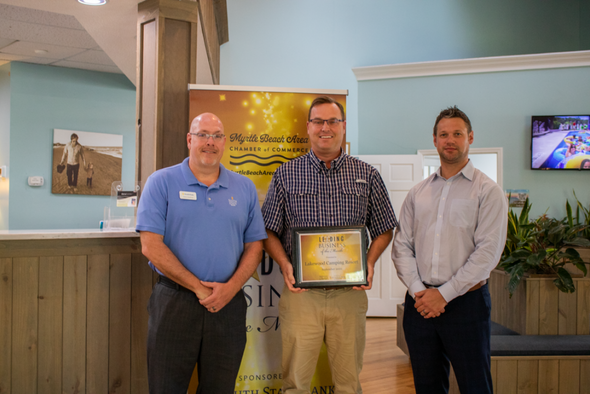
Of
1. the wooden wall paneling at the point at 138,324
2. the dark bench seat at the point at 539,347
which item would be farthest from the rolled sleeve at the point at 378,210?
the wooden wall paneling at the point at 138,324

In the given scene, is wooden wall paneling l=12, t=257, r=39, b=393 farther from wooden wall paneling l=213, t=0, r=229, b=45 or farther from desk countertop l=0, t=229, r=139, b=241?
wooden wall paneling l=213, t=0, r=229, b=45

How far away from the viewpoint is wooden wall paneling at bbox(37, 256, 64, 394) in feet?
7.50

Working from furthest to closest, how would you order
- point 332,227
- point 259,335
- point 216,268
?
point 259,335
point 332,227
point 216,268

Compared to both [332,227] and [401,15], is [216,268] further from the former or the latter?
[401,15]

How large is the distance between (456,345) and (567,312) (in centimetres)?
171

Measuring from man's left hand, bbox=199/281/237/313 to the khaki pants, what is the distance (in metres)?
0.37

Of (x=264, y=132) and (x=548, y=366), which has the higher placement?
(x=264, y=132)

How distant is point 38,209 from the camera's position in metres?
5.04

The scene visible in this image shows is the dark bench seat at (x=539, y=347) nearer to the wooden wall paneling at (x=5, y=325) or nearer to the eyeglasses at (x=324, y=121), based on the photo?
the eyeglasses at (x=324, y=121)

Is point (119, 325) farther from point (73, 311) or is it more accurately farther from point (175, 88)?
point (175, 88)

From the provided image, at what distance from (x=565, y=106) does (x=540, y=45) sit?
1.43 meters

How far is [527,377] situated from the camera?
2.61m


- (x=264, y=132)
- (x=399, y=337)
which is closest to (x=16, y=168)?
(x=264, y=132)

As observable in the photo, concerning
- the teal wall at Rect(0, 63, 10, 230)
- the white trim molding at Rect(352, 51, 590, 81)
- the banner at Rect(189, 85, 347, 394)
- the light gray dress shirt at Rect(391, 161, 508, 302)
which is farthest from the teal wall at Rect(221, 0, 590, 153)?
the light gray dress shirt at Rect(391, 161, 508, 302)
